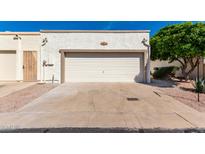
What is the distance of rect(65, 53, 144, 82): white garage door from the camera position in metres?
13.4

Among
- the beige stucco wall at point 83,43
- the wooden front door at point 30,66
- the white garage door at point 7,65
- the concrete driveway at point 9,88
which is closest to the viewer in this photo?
the concrete driveway at point 9,88

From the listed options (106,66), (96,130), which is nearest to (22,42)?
(106,66)

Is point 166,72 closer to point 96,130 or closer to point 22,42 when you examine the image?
point 22,42

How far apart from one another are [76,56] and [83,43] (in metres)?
1.19

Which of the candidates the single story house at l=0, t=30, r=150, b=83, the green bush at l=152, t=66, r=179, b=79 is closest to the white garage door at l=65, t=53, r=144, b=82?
the single story house at l=0, t=30, r=150, b=83

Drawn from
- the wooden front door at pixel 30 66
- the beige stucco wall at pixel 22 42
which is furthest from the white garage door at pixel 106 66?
the beige stucco wall at pixel 22 42

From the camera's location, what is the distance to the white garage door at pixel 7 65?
45.8 ft

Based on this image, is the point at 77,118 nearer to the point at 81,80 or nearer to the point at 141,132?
the point at 141,132

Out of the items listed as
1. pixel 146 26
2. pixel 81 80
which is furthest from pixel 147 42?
pixel 81 80

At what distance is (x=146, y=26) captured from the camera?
12844 millimetres

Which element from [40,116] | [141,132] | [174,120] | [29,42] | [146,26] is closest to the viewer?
[141,132]

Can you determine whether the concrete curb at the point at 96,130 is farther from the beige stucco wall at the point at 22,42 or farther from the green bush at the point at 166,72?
the green bush at the point at 166,72

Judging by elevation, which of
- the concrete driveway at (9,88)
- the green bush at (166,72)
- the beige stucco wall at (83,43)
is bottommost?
the concrete driveway at (9,88)

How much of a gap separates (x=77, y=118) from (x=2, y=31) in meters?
13.3
